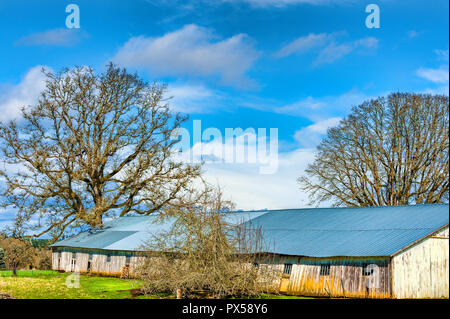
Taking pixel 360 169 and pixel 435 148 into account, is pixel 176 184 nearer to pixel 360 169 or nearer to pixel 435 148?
pixel 360 169

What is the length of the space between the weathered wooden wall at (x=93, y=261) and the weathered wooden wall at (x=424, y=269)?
18.6m

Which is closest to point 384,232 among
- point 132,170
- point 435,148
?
point 435,148

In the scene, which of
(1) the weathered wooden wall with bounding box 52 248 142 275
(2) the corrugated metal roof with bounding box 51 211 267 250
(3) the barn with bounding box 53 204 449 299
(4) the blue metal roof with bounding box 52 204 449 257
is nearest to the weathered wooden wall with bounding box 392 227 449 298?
(3) the barn with bounding box 53 204 449 299

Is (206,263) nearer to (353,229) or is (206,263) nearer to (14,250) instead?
(353,229)

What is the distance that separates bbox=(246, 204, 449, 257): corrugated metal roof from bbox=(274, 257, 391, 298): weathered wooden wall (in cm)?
40

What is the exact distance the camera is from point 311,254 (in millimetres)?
25703

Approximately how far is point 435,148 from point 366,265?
60.7 feet

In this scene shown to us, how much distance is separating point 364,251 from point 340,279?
5.86 ft

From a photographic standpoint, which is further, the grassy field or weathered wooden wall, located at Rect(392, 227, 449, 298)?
the grassy field

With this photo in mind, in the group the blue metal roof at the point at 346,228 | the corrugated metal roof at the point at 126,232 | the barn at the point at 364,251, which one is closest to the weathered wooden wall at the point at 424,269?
the barn at the point at 364,251

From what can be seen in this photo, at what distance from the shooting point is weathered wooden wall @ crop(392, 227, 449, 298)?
2286cm

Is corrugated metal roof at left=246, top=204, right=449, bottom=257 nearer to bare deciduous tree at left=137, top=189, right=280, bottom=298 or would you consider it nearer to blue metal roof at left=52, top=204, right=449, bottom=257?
blue metal roof at left=52, top=204, right=449, bottom=257

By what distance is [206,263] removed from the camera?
956 inches

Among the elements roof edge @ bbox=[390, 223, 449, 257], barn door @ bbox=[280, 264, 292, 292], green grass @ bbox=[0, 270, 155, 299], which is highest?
roof edge @ bbox=[390, 223, 449, 257]
